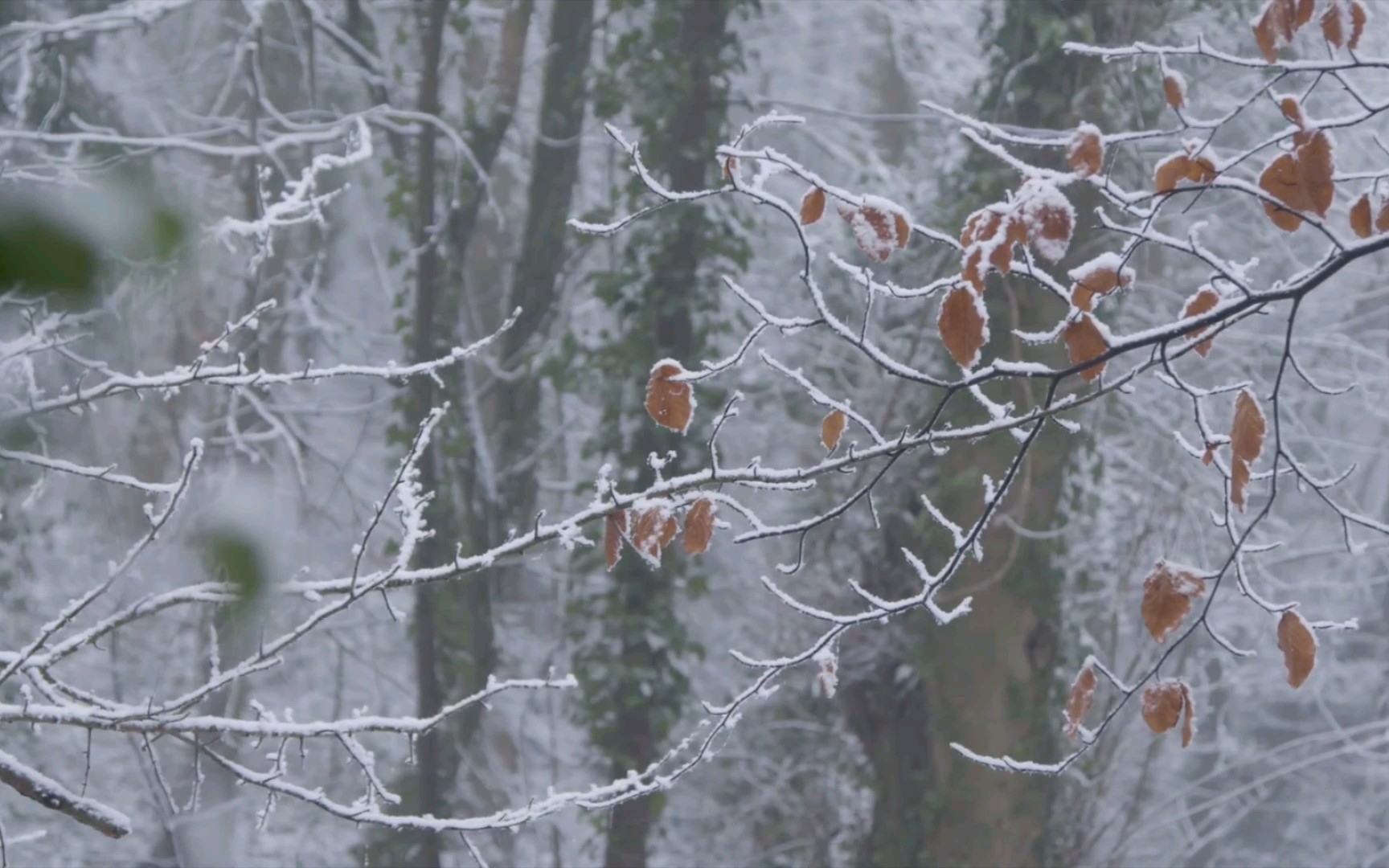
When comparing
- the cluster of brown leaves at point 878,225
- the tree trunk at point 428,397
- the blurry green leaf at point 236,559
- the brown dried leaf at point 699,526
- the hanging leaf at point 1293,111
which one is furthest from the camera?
the tree trunk at point 428,397

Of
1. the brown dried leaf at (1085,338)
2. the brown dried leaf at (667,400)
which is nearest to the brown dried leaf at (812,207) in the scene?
the brown dried leaf at (667,400)

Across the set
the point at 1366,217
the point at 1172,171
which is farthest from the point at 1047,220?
the point at 1366,217

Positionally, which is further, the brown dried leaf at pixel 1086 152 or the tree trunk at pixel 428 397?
the tree trunk at pixel 428 397

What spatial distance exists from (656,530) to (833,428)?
1.10ft

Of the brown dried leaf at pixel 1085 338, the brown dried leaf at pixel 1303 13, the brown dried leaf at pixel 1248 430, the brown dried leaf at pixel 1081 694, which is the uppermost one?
the brown dried leaf at pixel 1303 13

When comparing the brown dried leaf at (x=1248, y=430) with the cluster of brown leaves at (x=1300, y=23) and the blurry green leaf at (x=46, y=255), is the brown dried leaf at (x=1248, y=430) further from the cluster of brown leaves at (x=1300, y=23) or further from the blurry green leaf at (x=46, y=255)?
the blurry green leaf at (x=46, y=255)

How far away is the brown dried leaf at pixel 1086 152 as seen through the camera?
191cm

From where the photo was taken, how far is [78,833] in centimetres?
A: 909

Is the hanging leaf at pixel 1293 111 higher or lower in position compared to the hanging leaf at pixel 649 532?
higher

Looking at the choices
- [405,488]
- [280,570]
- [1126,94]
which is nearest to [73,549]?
[280,570]

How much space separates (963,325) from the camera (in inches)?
69.2

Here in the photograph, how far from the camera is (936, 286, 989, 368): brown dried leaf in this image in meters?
1.75

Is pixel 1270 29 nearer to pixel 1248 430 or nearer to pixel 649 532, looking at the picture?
pixel 1248 430

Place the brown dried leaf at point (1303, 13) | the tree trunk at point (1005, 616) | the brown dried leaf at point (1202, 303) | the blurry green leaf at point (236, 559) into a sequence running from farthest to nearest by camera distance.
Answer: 1. the tree trunk at point (1005, 616)
2. the blurry green leaf at point (236, 559)
3. the brown dried leaf at point (1202, 303)
4. the brown dried leaf at point (1303, 13)
